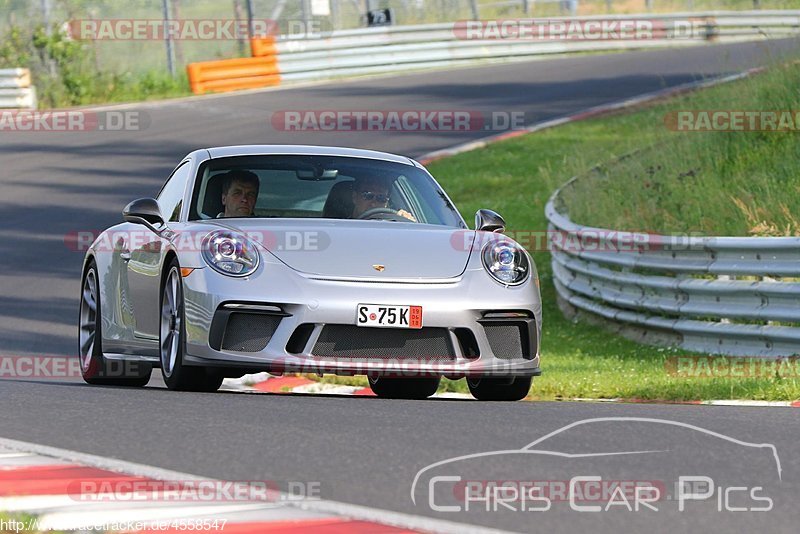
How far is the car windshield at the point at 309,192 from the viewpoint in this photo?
8852 mm

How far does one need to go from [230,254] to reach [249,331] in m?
0.42

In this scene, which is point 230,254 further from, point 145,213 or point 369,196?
point 369,196

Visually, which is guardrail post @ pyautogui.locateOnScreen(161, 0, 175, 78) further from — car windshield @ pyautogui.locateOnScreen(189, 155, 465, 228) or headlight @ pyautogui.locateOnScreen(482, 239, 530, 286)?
headlight @ pyautogui.locateOnScreen(482, 239, 530, 286)

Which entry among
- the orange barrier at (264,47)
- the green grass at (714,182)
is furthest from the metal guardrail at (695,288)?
the orange barrier at (264,47)

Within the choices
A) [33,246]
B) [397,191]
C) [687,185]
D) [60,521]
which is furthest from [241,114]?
[60,521]

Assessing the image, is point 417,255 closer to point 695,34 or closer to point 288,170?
point 288,170

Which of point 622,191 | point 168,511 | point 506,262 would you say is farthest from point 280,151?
point 622,191

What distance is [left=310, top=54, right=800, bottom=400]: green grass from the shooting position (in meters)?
9.71

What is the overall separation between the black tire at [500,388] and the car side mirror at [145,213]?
76.7 inches

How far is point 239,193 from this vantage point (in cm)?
887

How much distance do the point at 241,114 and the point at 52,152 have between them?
4015mm

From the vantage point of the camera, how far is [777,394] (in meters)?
8.95

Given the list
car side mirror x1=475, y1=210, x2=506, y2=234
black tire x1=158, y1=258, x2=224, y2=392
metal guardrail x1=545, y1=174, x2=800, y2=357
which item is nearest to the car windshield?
car side mirror x1=475, y1=210, x2=506, y2=234

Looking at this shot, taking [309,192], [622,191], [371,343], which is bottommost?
[622,191]
